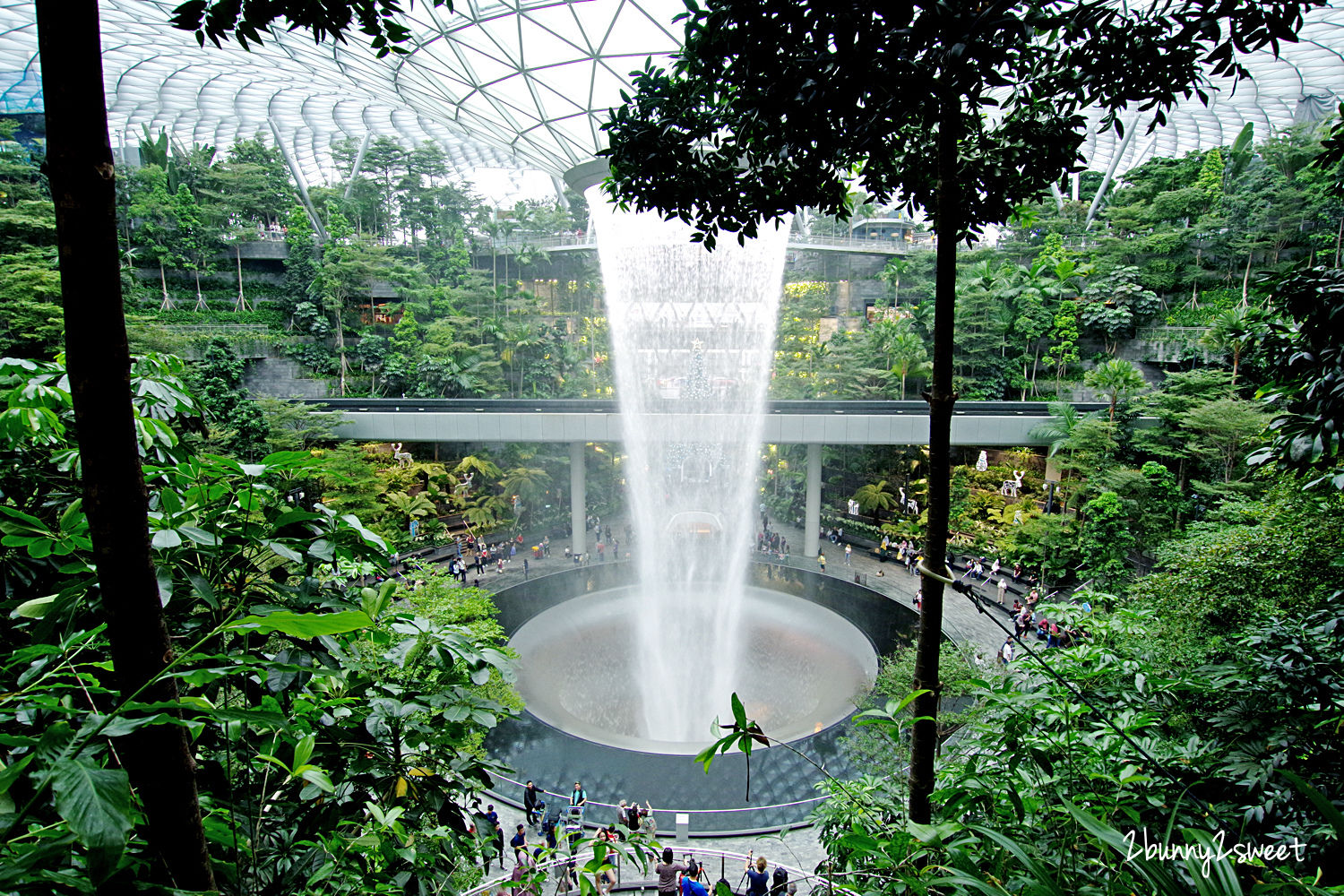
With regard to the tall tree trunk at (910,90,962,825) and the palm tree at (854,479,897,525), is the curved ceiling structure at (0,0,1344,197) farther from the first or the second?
the palm tree at (854,479,897,525)

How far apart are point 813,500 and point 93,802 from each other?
24397mm

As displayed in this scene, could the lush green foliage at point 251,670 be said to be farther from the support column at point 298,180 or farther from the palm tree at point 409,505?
the support column at point 298,180

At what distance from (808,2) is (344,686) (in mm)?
3226

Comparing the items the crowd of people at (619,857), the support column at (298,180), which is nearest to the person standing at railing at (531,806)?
the crowd of people at (619,857)

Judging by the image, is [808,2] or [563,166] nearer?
[808,2]

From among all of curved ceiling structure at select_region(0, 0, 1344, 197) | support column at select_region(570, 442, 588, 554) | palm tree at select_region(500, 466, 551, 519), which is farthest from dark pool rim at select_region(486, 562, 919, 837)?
palm tree at select_region(500, 466, 551, 519)

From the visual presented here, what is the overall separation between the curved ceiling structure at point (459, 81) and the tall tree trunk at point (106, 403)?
11209 mm

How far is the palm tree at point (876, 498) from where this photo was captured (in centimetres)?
2695

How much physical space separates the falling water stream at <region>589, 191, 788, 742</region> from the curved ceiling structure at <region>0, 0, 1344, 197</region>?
486 centimetres

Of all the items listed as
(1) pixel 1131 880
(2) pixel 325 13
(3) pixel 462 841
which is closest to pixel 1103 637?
(1) pixel 1131 880

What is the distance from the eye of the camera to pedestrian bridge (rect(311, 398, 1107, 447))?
22.1 meters

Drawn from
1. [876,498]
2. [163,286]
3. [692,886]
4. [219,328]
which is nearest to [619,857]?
[692,886]

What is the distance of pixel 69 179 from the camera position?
4.41ft

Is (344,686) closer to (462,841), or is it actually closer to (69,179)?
(462,841)
